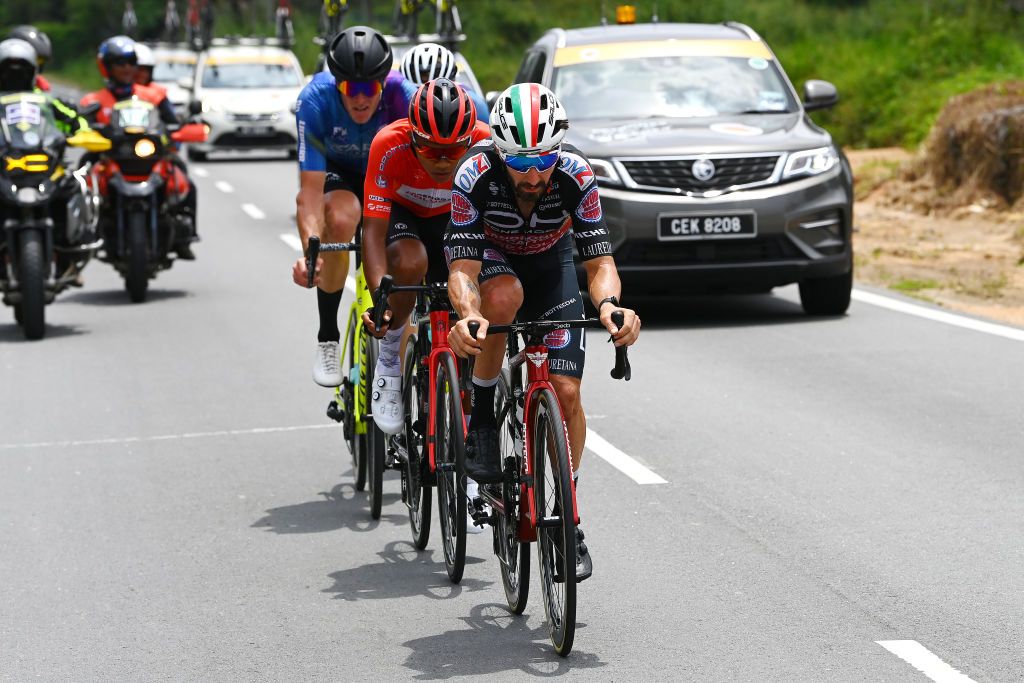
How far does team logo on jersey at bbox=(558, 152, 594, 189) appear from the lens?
6.06m

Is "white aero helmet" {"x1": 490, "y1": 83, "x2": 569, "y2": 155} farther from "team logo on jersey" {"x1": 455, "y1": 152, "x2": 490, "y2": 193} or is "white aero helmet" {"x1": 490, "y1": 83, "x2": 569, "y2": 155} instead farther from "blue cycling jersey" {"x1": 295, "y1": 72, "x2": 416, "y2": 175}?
"blue cycling jersey" {"x1": 295, "y1": 72, "x2": 416, "y2": 175}

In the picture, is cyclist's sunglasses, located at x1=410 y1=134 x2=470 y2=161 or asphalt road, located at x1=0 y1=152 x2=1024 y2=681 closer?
asphalt road, located at x1=0 y1=152 x2=1024 y2=681

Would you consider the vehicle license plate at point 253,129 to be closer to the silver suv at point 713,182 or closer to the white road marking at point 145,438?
the silver suv at point 713,182

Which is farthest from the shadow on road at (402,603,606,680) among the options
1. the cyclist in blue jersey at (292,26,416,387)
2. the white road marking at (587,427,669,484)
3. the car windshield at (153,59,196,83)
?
the car windshield at (153,59,196,83)

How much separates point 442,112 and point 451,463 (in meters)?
1.25

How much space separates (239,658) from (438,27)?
22558 millimetres

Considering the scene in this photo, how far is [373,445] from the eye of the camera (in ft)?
25.3

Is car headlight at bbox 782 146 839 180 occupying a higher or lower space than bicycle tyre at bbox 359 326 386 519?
higher

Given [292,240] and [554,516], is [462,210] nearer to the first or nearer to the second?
[554,516]

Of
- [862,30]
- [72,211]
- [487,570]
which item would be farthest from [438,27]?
[487,570]

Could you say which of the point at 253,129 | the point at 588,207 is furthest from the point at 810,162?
the point at 253,129

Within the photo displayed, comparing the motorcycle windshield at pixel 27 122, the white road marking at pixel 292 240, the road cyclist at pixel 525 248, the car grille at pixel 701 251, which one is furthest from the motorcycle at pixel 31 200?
the road cyclist at pixel 525 248

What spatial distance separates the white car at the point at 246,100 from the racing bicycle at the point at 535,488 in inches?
964

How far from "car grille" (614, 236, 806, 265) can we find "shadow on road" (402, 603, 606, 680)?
6.41 metres
